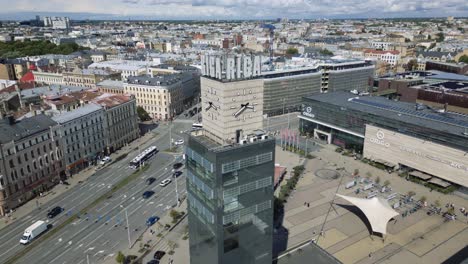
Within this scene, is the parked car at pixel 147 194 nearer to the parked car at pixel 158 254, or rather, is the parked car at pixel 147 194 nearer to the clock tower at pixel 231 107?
the parked car at pixel 158 254

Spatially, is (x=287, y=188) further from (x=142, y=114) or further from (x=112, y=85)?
(x=112, y=85)

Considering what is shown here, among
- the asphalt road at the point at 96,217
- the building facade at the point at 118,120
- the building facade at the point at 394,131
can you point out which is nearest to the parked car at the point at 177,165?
the asphalt road at the point at 96,217

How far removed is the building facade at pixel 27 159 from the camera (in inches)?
3438

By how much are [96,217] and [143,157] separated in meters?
34.0

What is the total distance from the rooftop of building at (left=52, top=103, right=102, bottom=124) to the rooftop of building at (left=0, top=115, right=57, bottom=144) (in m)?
2.90

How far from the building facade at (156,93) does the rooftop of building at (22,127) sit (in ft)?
211

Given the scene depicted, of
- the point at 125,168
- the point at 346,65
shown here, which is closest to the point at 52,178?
the point at 125,168

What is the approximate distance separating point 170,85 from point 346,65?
311ft

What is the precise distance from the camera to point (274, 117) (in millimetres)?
174000

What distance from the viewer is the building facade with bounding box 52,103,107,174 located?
106 meters

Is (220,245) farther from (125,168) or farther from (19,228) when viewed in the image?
(125,168)

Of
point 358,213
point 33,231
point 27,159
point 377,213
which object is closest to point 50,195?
point 27,159

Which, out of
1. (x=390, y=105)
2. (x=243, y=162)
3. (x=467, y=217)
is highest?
(x=243, y=162)

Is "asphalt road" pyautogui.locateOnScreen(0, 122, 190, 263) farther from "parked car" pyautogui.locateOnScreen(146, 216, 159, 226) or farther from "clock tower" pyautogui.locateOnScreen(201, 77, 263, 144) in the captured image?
"clock tower" pyautogui.locateOnScreen(201, 77, 263, 144)
